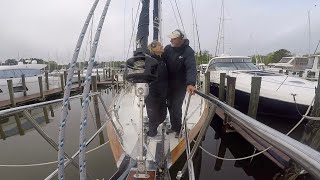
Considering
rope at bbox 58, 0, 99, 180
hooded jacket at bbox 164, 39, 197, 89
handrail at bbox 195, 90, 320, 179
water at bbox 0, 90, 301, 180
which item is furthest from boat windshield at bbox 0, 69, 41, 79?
handrail at bbox 195, 90, 320, 179

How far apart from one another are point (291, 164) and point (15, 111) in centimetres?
443

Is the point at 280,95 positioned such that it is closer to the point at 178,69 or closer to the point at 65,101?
the point at 178,69

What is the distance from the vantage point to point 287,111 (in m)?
9.41

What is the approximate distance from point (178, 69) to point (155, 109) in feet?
2.49

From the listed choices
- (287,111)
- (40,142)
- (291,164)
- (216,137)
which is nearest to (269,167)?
(291,164)

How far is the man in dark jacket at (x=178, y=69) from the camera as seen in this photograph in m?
4.34

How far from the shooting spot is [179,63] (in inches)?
178

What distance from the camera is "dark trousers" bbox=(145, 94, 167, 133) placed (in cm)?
461

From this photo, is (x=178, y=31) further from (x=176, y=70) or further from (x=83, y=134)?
(x=83, y=134)

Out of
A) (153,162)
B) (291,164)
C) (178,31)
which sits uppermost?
(178,31)

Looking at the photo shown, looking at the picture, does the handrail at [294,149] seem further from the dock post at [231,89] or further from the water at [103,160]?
the dock post at [231,89]

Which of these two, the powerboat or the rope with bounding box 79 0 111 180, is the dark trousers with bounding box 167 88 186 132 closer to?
the rope with bounding box 79 0 111 180

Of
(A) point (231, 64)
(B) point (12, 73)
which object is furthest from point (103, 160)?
(B) point (12, 73)

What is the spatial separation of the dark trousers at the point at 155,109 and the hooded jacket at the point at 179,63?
0.35 meters
